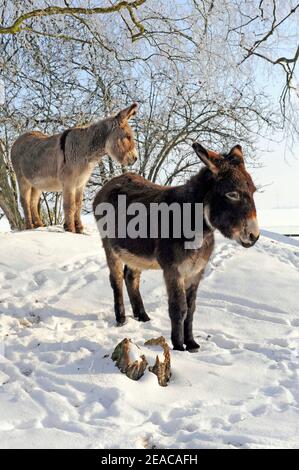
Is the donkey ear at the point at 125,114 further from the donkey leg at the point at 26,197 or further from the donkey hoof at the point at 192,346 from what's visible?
the donkey hoof at the point at 192,346

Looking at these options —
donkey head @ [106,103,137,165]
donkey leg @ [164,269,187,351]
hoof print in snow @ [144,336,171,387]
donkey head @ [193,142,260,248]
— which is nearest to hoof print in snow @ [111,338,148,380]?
hoof print in snow @ [144,336,171,387]

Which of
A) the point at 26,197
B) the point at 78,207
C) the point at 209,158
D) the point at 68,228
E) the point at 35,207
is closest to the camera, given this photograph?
the point at 209,158

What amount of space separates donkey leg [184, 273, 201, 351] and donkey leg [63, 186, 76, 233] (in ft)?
15.9

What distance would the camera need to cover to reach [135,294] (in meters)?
6.45

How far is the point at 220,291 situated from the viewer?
744cm

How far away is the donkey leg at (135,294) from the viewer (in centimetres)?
639

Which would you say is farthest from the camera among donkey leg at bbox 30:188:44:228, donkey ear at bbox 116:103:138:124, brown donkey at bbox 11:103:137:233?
donkey leg at bbox 30:188:44:228

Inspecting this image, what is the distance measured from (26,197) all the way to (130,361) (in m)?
7.24

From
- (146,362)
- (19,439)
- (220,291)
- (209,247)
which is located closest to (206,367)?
(146,362)

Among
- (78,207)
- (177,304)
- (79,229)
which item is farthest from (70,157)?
(177,304)

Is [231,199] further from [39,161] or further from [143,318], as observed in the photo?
[39,161]

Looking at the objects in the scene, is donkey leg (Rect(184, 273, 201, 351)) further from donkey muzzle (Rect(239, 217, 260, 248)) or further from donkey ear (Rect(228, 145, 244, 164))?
donkey ear (Rect(228, 145, 244, 164))

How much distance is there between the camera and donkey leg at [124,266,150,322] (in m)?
6.39
